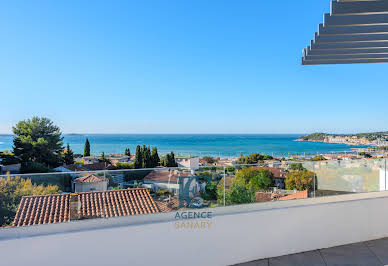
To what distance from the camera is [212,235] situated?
2.63m

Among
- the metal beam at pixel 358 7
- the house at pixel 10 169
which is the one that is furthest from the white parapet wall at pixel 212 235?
the metal beam at pixel 358 7

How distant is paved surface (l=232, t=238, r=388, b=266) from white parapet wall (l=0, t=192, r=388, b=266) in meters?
0.07

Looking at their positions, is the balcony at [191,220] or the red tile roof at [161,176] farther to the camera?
the red tile roof at [161,176]

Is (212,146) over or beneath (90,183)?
beneath

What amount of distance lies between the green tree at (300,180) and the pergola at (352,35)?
1.44 meters

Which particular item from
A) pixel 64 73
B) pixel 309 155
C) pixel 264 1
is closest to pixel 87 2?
pixel 264 1

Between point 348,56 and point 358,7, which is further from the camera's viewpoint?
point 348,56

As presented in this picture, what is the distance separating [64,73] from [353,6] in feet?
175

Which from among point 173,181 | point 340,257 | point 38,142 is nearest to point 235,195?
point 173,181

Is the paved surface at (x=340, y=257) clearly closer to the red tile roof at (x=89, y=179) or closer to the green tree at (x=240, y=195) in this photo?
the green tree at (x=240, y=195)

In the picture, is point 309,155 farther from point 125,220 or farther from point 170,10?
point 170,10

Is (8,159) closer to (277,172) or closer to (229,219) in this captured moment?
(229,219)

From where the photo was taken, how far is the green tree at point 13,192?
216cm

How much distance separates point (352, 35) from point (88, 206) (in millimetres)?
3015
